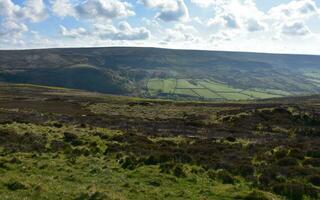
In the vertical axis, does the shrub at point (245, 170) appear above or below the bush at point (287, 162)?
above

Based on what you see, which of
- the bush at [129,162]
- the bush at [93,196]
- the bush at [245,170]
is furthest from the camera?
the bush at [129,162]

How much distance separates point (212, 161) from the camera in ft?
82.8

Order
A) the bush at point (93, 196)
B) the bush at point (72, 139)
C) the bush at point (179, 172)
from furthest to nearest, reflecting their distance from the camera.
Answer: the bush at point (72, 139) → the bush at point (179, 172) → the bush at point (93, 196)

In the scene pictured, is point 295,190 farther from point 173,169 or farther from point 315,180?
point 173,169

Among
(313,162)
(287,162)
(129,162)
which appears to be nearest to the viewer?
(129,162)

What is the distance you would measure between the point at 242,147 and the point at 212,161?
26.1ft

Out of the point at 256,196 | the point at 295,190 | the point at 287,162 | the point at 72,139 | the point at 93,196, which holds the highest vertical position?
the point at 93,196

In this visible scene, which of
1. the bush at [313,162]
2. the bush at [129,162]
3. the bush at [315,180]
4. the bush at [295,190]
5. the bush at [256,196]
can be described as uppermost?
the bush at [256,196]

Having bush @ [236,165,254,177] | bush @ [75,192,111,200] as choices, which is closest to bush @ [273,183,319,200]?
bush @ [236,165,254,177]

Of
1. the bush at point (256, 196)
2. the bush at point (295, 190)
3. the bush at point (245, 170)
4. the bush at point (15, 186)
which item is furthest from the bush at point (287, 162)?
the bush at point (15, 186)

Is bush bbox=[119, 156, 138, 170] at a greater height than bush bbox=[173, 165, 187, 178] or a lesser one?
lesser

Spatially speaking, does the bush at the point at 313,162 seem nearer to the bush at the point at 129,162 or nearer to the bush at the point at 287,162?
the bush at the point at 287,162

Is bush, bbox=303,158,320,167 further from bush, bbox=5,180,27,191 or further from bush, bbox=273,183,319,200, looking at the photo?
bush, bbox=5,180,27,191

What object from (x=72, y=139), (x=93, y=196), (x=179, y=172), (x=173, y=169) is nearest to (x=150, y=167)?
(x=173, y=169)
